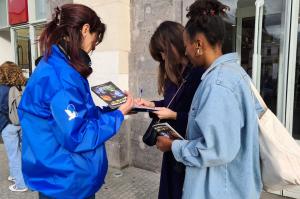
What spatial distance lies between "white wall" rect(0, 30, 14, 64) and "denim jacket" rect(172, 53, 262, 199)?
738 cm

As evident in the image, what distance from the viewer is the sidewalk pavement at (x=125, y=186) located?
3586 millimetres

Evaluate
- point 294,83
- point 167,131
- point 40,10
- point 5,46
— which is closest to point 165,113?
point 167,131

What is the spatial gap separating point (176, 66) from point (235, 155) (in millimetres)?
833

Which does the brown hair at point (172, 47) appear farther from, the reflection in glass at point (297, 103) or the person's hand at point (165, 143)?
the reflection in glass at point (297, 103)

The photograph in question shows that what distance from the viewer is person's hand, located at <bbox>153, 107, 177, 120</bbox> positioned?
188cm

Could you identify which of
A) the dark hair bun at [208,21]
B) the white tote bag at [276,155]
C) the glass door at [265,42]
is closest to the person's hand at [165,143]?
the white tote bag at [276,155]

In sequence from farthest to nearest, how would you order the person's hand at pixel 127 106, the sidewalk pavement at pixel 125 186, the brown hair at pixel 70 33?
the sidewalk pavement at pixel 125 186
the person's hand at pixel 127 106
the brown hair at pixel 70 33

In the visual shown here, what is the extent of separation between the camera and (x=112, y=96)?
1927 mm

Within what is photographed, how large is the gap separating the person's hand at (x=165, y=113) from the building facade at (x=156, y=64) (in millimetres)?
1280

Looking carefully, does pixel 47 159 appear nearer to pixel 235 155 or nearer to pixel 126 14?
pixel 235 155

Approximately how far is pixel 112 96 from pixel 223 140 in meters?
0.88

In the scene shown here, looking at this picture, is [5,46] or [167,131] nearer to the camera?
[167,131]

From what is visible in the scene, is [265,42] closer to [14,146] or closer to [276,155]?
[276,155]

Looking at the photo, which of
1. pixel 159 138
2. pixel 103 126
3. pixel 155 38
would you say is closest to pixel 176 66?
pixel 155 38
